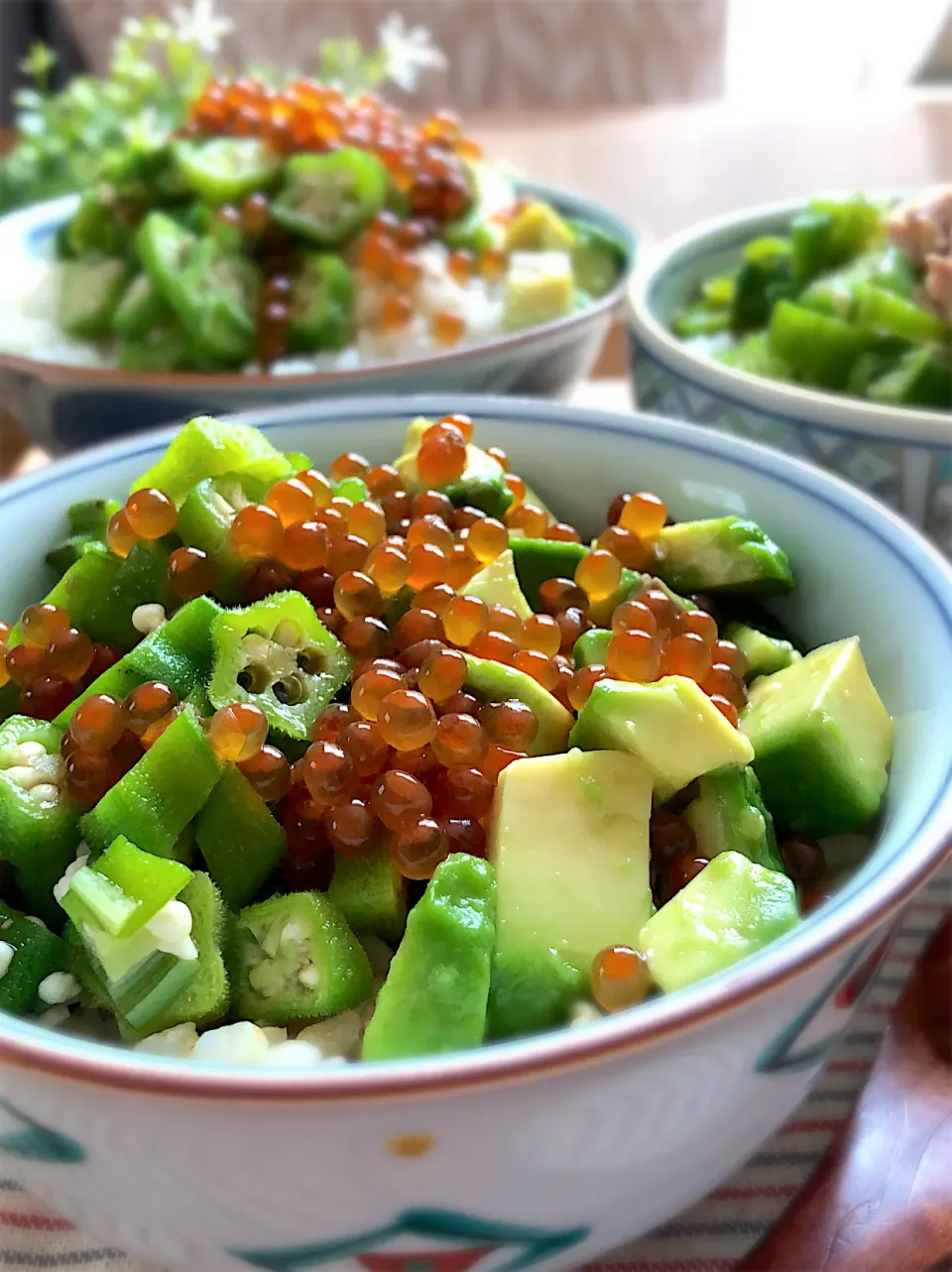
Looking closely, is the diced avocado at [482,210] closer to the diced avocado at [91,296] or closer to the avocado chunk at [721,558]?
the diced avocado at [91,296]

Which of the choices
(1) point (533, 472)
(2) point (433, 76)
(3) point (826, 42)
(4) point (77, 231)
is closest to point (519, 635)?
→ (1) point (533, 472)

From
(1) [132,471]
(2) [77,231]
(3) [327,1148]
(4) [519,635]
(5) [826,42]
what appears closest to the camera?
(3) [327,1148]

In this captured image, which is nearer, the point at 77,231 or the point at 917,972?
the point at 917,972

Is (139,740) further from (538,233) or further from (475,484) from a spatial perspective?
(538,233)

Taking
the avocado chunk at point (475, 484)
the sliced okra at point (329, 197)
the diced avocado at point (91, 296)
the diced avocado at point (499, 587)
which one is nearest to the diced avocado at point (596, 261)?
the sliced okra at point (329, 197)

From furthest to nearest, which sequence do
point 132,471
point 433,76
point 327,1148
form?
1. point 433,76
2. point 132,471
3. point 327,1148

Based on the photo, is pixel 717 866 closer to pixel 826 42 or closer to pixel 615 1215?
pixel 615 1215

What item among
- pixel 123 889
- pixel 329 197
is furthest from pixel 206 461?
pixel 329 197
